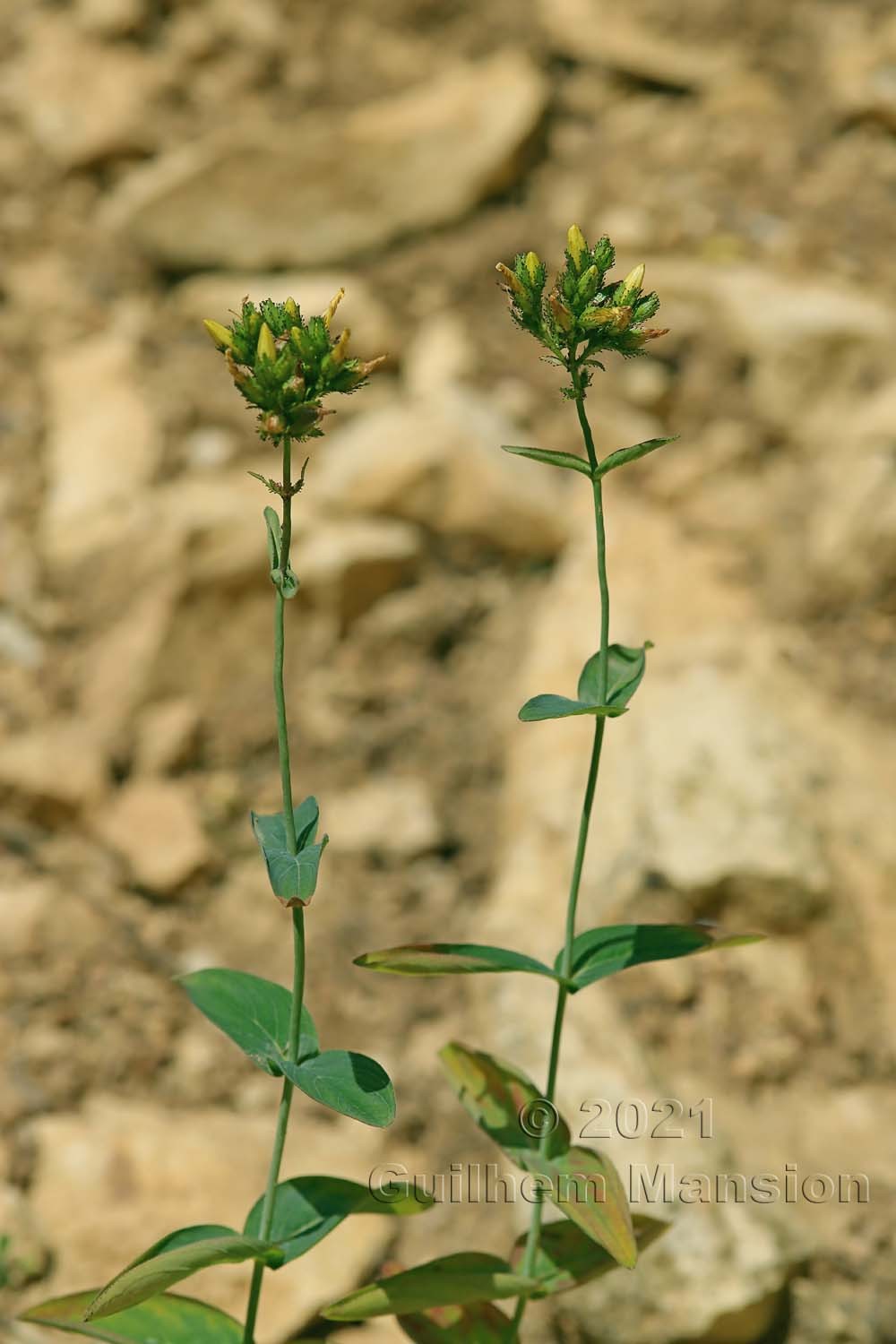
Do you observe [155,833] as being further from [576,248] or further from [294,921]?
[576,248]

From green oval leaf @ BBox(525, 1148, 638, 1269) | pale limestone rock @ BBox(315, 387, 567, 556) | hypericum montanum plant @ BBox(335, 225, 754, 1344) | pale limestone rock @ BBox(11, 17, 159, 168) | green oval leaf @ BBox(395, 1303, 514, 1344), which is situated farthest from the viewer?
pale limestone rock @ BBox(11, 17, 159, 168)

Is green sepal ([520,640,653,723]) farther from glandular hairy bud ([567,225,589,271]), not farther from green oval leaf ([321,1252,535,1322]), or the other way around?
green oval leaf ([321,1252,535,1322])

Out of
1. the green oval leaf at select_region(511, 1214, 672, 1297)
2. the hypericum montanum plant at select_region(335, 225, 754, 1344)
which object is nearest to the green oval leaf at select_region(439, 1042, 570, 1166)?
the hypericum montanum plant at select_region(335, 225, 754, 1344)

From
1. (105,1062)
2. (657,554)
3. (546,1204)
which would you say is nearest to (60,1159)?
(105,1062)

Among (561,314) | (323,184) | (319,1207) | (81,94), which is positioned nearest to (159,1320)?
(319,1207)

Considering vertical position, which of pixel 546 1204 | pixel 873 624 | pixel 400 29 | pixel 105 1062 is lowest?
pixel 546 1204

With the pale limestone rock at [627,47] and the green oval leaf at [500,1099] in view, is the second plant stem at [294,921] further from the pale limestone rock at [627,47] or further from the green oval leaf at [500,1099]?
the pale limestone rock at [627,47]

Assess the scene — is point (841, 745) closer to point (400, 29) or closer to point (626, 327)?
point (626, 327)
